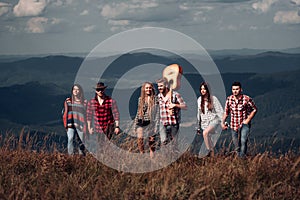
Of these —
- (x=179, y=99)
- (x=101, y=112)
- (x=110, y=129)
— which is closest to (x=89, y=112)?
(x=101, y=112)

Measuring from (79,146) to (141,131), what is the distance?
1.18m

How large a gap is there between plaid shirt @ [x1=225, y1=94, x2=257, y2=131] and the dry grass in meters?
1.78

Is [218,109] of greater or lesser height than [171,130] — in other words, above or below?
above

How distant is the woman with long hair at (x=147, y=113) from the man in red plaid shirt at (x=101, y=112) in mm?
615

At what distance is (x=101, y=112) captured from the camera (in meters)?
9.44

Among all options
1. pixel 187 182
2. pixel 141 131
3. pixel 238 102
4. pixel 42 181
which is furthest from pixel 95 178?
pixel 238 102

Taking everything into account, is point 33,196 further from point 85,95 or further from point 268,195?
point 85,95

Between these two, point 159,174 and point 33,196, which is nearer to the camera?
point 33,196

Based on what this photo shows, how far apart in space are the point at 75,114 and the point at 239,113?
3331 millimetres

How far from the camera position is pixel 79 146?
891cm

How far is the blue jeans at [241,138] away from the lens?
29.5ft

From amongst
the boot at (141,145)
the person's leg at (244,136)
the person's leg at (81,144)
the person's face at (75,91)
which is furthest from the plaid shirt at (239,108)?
the person's face at (75,91)

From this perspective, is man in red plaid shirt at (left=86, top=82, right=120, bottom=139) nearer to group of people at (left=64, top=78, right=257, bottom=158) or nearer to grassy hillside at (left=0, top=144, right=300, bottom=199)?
group of people at (left=64, top=78, right=257, bottom=158)

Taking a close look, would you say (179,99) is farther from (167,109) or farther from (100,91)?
(100,91)
